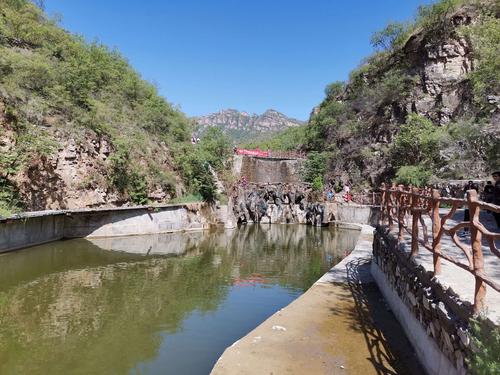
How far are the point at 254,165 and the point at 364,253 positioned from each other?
2971cm

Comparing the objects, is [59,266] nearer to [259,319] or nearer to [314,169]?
[259,319]

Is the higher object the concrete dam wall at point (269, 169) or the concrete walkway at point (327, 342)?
the concrete dam wall at point (269, 169)

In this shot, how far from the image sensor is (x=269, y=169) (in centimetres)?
4231

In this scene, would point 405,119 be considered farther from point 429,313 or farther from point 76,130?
point 429,313

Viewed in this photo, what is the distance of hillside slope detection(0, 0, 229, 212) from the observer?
669 inches

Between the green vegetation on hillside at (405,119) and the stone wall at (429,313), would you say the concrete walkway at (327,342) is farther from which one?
the green vegetation on hillside at (405,119)

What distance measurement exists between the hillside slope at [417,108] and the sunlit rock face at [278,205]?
6.37 metres

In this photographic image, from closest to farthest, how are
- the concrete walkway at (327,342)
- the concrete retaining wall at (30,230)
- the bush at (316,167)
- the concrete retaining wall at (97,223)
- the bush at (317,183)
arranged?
1. the concrete walkway at (327,342)
2. the concrete retaining wall at (30,230)
3. the concrete retaining wall at (97,223)
4. the bush at (317,183)
5. the bush at (316,167)

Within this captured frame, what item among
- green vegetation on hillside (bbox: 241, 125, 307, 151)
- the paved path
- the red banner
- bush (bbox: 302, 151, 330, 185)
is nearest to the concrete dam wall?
the red banner

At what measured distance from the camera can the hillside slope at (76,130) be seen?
1698 centimetres

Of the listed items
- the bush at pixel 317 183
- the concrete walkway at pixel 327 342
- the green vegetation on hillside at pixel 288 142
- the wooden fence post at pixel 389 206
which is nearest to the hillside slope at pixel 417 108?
the bush at pixel 317 183

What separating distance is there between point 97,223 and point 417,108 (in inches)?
1093

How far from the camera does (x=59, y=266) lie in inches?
487

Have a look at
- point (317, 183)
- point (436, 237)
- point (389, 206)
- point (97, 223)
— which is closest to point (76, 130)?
point (97, 223)
